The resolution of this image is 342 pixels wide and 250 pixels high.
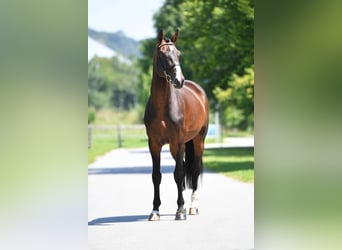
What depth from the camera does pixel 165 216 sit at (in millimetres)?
7105

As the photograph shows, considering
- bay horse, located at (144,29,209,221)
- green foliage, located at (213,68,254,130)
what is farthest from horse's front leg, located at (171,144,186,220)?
green foliage, located at (213,68,254,130)

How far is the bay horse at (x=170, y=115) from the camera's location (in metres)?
6.49

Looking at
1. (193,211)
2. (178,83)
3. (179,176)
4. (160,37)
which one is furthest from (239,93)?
(178,83)

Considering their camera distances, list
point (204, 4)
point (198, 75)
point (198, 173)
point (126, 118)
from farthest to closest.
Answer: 1. point (126, 118)
2. point (198, 75)
3. point (204, 4)
4. point (198, 173)

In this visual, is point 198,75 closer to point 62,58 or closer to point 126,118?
point 62,58

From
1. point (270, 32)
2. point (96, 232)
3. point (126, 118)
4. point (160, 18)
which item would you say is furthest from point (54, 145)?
point (126, 118)

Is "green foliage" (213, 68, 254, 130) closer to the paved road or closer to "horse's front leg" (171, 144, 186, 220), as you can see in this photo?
the paved road

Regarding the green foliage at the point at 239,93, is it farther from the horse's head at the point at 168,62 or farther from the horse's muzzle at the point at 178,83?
the horse's muzzle at the point at 178,83

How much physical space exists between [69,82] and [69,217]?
738mm

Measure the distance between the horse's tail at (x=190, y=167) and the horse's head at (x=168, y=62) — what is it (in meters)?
1.47

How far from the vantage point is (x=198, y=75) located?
20.1m

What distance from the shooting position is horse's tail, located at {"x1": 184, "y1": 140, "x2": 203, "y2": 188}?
778 cm

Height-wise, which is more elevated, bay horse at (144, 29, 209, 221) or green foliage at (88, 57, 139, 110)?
green foliage at (88, 57, 139, 110)

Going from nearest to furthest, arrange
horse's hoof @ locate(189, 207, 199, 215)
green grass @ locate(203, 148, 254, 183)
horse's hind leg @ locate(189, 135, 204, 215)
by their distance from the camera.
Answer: horse's hoof @ locate(189, 207, 199, 215) → horse's hind leg @ locate(189, 135, 204, 215) → green grass @ locate(203, 148, 254, 183)
